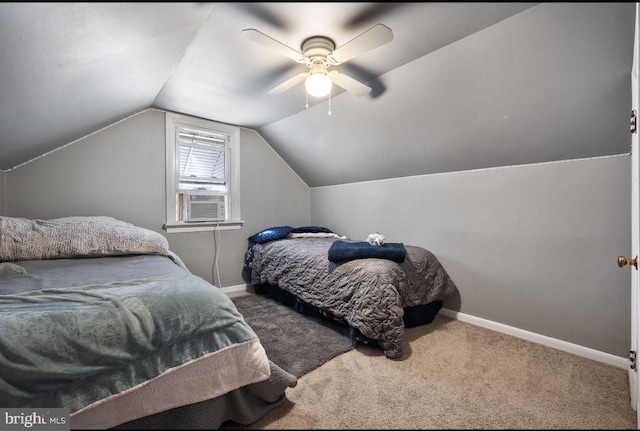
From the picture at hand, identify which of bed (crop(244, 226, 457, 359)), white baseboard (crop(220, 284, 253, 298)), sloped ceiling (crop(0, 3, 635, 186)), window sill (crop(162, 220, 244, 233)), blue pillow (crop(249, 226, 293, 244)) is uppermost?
sloped ceiling (crop(0, 3, 635, 186))

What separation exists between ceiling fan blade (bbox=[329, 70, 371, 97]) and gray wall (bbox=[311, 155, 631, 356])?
50.8 inches

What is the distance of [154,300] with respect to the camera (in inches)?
43.0

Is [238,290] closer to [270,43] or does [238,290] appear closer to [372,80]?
[372,80]

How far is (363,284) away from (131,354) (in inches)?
56.9

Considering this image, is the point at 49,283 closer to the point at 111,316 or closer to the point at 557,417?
the point at 111,316

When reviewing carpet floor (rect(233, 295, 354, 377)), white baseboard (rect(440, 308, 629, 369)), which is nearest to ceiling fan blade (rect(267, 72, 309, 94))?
carpet floor (rect(233, 295, 354, 377))

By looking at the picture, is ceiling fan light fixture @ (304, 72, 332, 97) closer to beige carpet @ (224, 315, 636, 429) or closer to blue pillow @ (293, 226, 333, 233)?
beige carpet @ (224, 315, 636, 429)

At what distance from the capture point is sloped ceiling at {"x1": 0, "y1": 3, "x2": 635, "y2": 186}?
0.91m

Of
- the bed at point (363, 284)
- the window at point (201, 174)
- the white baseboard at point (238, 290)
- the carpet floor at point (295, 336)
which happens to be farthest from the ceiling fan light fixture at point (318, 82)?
the white baseboard at point (238, 290)

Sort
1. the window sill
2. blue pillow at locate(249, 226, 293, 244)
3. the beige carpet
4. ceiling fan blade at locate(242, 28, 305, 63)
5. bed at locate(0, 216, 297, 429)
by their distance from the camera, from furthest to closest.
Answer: blue pillow at locate(249, 226, 293, 244) < the window sill < ceiling fan blade at locate(242, 28, 305, 63) < bed at locate(0, 216, 297, 429) < the beige carpet

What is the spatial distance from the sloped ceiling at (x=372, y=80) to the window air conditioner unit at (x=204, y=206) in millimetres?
930

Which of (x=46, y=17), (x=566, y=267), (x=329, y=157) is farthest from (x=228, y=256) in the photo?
(x=566, y=267)

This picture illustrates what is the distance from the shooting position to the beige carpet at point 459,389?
0.41m

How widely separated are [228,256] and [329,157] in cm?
174
